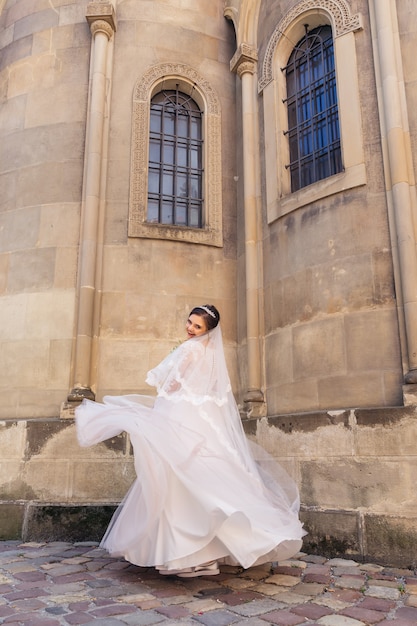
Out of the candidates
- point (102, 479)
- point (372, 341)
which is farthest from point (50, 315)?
point (372, 341)

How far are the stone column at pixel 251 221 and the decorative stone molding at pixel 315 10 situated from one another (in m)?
0.30

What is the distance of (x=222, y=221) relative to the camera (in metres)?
8.56

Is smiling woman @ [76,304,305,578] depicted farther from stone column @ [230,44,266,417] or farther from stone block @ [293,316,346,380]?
stone column @ [230,44,266,417]

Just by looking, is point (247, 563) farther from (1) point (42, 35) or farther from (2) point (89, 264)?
(1) point (42, 35)

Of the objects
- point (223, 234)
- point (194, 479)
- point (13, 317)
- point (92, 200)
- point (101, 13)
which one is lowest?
point (194, 479)

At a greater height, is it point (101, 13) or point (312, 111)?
point (101, 13)

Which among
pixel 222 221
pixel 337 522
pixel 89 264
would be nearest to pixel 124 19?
pixel 222 221

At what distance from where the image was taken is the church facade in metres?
6.01

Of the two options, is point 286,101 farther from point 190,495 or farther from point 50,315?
point 190,495

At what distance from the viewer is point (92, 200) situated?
7.87m

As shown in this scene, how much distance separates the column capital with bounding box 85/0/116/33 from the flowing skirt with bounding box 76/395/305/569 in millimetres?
6682

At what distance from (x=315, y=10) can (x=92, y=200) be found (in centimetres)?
426

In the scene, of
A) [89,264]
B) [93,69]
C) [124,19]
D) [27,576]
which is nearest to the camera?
[27,576]

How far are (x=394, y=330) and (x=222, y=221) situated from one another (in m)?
3.56
